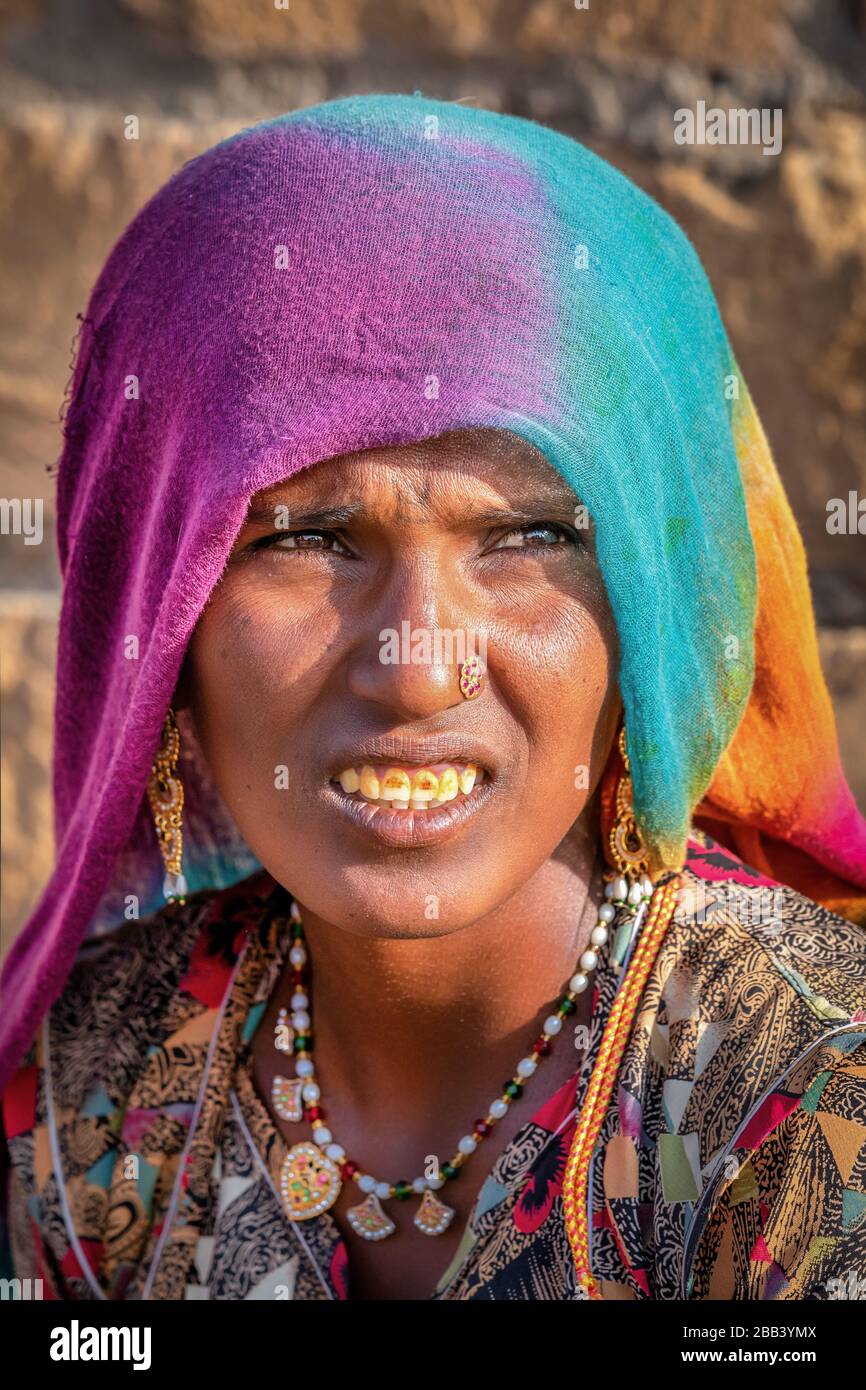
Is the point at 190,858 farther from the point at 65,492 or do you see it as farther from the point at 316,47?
the point at 316,47

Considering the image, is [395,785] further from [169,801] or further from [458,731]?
[169,801]

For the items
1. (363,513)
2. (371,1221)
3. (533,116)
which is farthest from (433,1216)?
(533,116)

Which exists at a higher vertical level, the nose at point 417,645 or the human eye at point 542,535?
the human eye at point 542,535

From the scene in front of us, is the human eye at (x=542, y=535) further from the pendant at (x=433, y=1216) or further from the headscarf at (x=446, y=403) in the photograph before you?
the pendant at (x=433, y=1216)

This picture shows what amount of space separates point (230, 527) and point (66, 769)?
0.62 m

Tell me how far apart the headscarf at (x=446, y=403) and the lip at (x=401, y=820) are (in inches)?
8.3

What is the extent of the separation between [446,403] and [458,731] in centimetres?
30

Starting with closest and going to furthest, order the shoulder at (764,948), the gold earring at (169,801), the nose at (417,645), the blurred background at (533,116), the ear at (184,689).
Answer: the nose at (417,645) < the shoulder at (764,948) < the ear at (184,689) < the gold earring at (169,801) < the blurred background at (533,116)

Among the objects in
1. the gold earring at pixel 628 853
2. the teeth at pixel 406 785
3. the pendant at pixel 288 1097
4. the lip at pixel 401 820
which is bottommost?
the pendant at pixel 288 1097

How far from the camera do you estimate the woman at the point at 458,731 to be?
1.39 metres

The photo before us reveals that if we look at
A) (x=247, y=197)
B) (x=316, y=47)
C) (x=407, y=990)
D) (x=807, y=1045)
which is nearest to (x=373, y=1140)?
(x=407, y=990)

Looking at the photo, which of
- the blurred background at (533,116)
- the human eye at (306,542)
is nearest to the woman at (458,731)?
the human eye at (306,542)

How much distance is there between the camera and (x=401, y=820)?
4.68 ft

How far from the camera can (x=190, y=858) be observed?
6.48 ft
